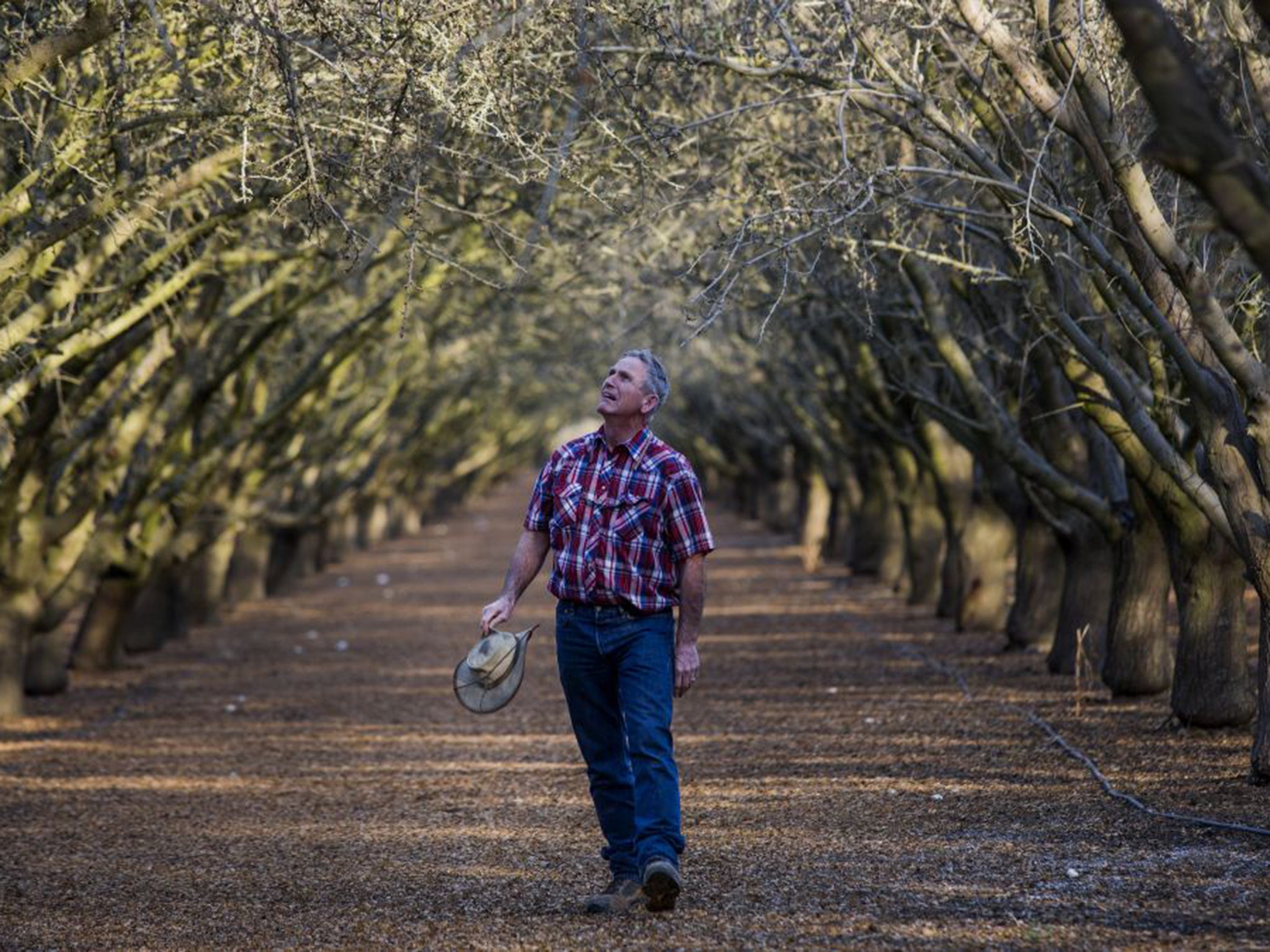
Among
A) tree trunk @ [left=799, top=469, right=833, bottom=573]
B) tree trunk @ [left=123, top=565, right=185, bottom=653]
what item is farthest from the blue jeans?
tree trunk @ [left=799, top=469, right=833, bottom=573]

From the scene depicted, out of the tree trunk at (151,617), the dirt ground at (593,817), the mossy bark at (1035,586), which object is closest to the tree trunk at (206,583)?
the tree trunk at (151,617)

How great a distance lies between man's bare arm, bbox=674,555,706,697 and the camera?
22.4 feet

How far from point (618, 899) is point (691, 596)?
1.09 m

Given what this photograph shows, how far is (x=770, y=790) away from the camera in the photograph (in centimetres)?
1020

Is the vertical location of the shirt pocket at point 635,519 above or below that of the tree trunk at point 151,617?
above

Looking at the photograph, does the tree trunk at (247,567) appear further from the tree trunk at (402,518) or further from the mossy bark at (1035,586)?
the tree trunk at (402,518)

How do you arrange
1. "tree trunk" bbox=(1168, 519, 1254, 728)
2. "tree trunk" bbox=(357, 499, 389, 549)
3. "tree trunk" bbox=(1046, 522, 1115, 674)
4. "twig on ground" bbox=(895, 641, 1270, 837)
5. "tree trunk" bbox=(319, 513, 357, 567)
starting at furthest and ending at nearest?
"tree trunk" bbox=(357, 499, 389, 549), "tree trunk" bbox=(319, 513, 357, 567), "tree trunk" bbox=(1046, 522, 1115, 674), "tree trunk" bbox=(1168, 519, 1254, 728), "twig on ground" bbox=(895, 641, 1270, 837)

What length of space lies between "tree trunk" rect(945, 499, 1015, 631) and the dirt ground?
1.34 m

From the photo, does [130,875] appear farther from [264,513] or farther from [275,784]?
[264,513]

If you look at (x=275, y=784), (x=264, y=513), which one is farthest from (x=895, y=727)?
(x=264, y=513)

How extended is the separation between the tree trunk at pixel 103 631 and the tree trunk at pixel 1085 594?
8.37m

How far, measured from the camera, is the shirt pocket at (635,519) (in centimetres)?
686

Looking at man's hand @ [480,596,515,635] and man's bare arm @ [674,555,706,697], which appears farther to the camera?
man's hand @ [480,596,515,635]

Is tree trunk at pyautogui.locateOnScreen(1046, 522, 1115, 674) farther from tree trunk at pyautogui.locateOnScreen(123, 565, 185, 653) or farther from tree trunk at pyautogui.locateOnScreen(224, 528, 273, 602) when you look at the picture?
tree trunk at pyautogui.locateOnScreen(224, 528, 273, 602)
